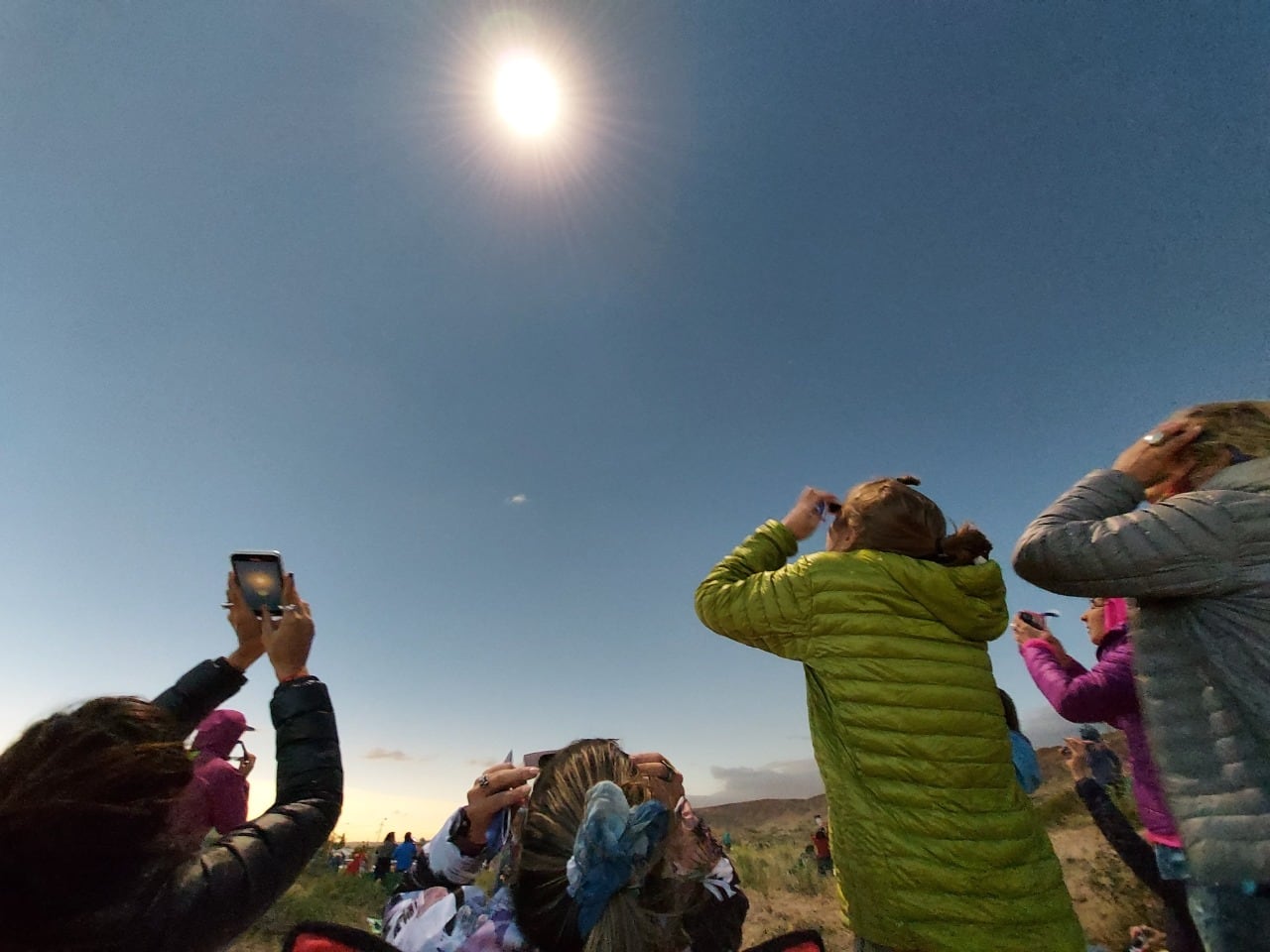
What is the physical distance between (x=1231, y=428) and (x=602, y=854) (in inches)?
105

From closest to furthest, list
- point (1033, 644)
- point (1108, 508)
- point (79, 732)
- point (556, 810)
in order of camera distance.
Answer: point (79, 732) → point (556, 810) → point (1108, 508) → point (1033, 644)

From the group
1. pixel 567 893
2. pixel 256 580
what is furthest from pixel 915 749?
pixel 256 580

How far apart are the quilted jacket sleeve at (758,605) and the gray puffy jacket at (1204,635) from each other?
87 cm

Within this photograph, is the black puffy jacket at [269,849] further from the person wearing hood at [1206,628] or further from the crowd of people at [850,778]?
the person wearing hood at [1206,628]

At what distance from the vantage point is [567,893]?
62.9 inches

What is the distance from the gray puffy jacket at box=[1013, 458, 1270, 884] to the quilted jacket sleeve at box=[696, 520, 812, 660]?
0.87m

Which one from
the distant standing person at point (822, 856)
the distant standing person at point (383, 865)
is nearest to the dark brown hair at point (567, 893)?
the distant standing person at point (822, 856)

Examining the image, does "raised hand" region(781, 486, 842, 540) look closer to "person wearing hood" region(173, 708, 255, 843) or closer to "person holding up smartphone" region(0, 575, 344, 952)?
"person holding up smartphone" region(0, 575, 344, 952)

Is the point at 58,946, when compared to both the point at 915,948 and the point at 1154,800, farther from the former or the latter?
the point at 1154,800

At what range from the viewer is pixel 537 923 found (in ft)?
5.33

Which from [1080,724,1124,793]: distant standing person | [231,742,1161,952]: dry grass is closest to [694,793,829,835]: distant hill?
[231,742,1161,952]: dry grass

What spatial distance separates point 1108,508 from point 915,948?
1.65 meters

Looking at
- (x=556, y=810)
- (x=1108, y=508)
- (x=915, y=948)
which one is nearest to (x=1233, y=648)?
(x=1108, y=508)

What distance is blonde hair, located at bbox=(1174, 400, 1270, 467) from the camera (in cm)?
224
